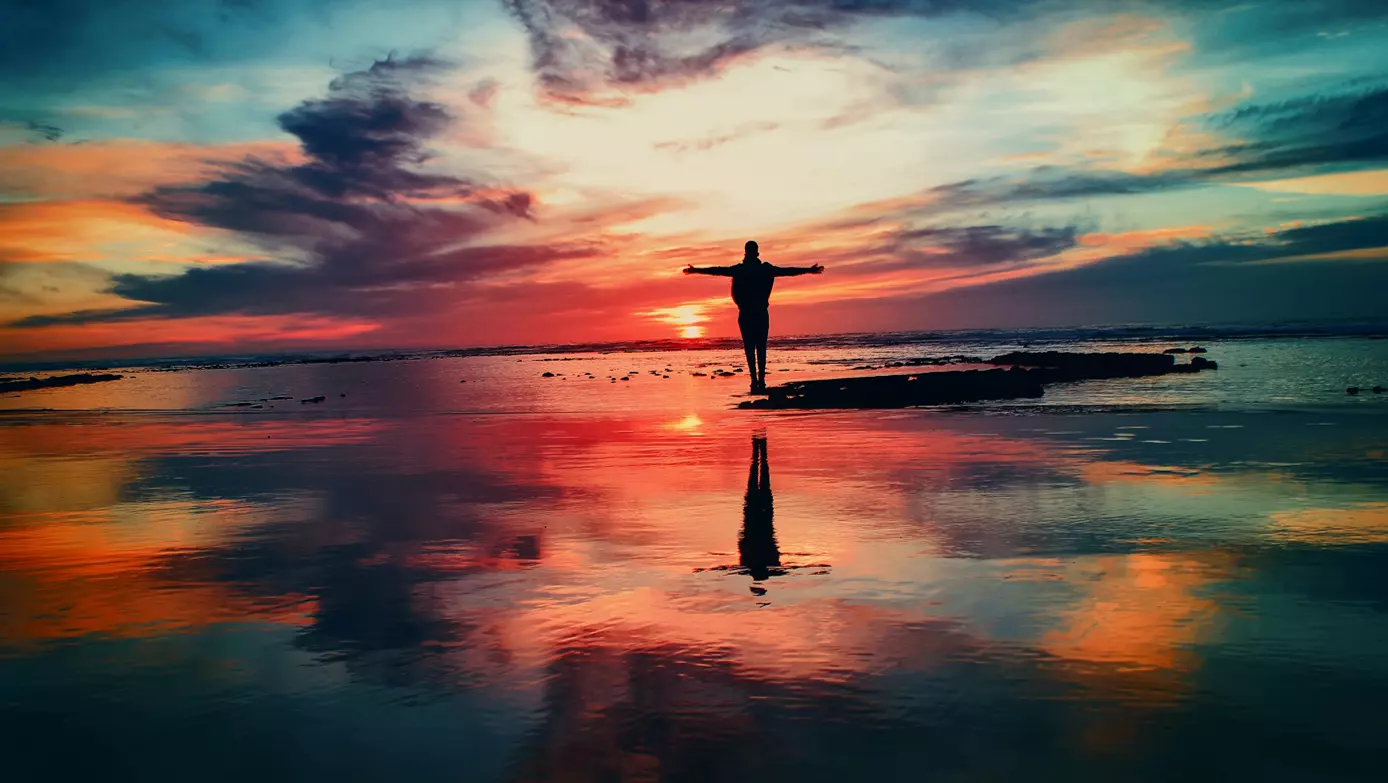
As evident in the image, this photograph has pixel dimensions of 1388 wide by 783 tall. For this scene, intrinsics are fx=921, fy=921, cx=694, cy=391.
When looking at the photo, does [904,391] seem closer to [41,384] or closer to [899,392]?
[899,392]

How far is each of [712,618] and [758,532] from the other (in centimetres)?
280

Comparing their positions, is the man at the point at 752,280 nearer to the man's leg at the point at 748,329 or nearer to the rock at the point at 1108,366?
the man's leg at the point at 748,329

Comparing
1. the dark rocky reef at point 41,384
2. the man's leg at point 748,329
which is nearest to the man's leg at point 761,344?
the man's leg at point 748,329

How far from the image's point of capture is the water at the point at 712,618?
4.37 m

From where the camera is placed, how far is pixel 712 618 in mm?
6246

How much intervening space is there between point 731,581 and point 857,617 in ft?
4.16

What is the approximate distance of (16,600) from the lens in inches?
284

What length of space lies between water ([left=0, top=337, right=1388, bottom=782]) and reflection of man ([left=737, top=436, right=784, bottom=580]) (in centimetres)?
8

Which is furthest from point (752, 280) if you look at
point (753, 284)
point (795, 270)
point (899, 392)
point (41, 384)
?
point (41, 384)

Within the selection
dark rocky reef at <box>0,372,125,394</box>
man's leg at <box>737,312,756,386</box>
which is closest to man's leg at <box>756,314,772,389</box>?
man's leg at <box>737,312,756,386</box>

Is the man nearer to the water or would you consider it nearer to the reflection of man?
the water

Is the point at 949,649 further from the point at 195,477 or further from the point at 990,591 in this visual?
the point at 195,477

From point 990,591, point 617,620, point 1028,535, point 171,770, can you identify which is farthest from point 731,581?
point 171,770

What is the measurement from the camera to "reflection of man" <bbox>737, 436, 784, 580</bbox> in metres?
7.63
